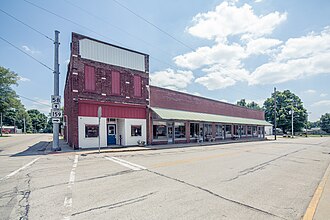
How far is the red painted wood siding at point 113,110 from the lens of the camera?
18.7 m

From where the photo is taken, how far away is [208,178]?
786cm

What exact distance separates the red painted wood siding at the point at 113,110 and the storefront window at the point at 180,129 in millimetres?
5034

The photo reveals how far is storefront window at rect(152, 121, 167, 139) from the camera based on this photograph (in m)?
23.8

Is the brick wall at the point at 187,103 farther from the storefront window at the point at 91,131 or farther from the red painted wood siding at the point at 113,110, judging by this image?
the storefront window at the point at 91,131

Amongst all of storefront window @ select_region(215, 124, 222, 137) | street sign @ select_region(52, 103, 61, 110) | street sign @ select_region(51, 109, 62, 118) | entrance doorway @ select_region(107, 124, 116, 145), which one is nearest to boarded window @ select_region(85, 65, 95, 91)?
street sign @ select_region(52, 103, 61, 110)

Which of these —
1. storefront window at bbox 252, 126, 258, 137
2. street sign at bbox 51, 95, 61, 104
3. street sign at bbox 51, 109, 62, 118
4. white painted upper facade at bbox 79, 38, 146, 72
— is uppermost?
white painted upper facade at bbox 79, 38, 146, 72

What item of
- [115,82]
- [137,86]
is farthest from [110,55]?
[137,86]

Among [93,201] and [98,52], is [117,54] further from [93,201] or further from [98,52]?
[93,201]

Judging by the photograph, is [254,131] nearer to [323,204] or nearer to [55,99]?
[55,99]

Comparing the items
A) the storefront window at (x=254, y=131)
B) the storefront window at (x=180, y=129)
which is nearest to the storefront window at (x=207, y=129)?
the storefront window at (x=180, y=129)

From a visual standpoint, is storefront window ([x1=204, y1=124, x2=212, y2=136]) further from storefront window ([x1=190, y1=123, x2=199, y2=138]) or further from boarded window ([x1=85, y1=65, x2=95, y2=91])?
boarded window ([x1=85, y1=65, x2=95, y2=91])

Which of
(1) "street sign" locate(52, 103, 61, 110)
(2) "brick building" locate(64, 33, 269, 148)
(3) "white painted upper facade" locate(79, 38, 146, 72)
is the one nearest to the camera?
(1) "street sign" locate(52, 103, 61, 110)

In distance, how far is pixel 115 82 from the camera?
20.9 m

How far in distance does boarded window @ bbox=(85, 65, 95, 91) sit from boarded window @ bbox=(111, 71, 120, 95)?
6.09 feet
